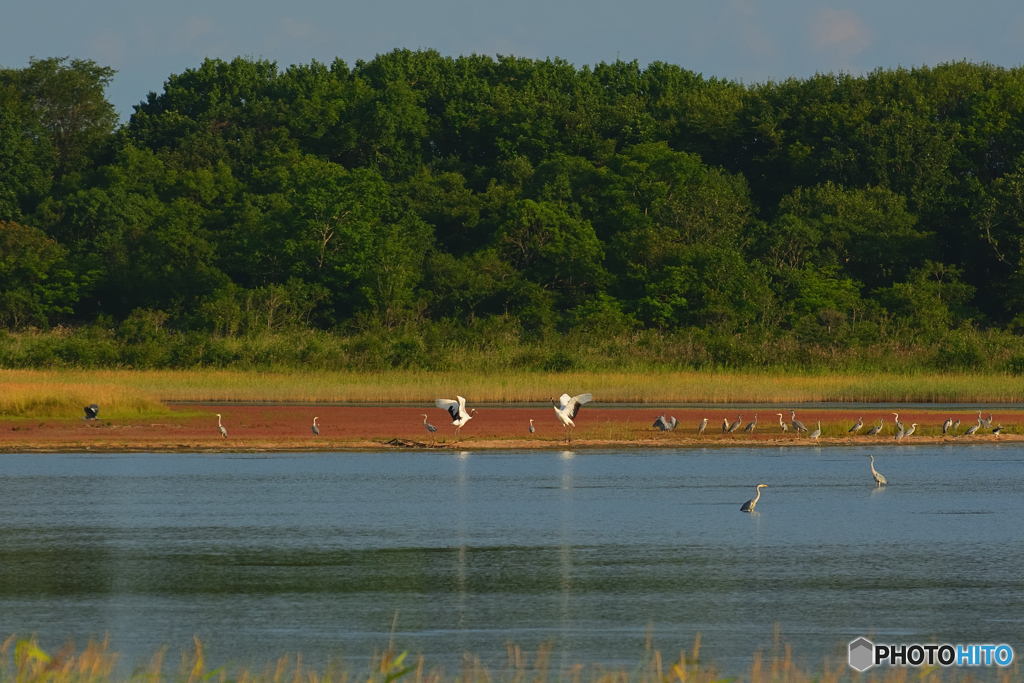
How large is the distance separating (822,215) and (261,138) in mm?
33621

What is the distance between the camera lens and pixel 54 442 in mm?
29531

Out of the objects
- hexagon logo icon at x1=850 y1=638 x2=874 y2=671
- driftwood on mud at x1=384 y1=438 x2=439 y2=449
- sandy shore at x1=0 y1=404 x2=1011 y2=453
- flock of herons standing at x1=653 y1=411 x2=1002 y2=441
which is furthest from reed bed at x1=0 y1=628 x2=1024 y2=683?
flock of herons standing at x1=653 y1=411 x2=1002 y2=441

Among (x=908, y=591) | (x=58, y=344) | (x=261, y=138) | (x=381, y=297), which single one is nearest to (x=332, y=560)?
(x=908, y=591)

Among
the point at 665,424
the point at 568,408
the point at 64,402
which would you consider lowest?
the point at 64,402

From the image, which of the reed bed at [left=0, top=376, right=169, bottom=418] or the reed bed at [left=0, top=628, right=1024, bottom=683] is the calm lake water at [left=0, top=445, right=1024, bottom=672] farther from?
the reed bed at [left=0, top=376, right=169, bottom=418]

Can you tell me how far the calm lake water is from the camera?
12.4 metres

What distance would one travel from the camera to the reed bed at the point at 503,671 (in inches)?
389

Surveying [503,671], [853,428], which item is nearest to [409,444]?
[853,428]

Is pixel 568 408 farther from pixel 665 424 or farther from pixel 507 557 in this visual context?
pixel 507 557

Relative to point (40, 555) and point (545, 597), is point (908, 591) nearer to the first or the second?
point (545, 597)

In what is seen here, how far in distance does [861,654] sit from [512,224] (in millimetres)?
59181

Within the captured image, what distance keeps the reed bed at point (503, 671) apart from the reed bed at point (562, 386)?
97.3 ft

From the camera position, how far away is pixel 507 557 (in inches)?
637

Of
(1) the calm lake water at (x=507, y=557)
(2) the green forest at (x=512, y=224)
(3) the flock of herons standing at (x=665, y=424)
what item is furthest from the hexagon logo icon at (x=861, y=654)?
(2) the green forest at (x=512, y=224)
